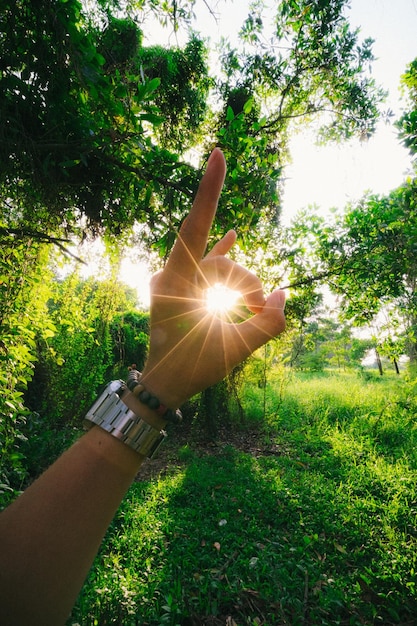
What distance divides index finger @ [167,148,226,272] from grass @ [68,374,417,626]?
9.96 ft

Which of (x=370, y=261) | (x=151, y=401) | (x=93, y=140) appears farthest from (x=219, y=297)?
(x=370, y=261)

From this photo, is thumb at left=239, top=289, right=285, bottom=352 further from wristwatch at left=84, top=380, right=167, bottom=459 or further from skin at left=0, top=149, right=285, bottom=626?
wristwatch at left=84, top=380, right=167, bottom=459

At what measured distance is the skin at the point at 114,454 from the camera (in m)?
0.60

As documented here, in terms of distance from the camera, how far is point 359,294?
6008 mm

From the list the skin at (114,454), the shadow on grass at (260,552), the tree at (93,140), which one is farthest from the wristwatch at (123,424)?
the shadow on grass at (260,552)

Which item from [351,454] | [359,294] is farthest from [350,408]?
[359,294]

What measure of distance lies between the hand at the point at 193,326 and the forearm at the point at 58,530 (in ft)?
0.83

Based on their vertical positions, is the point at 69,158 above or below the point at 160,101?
below

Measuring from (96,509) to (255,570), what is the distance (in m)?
3.26

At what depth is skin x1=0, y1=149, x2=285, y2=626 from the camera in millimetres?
596

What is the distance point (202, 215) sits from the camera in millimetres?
994

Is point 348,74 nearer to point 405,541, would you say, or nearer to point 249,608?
point 405,541

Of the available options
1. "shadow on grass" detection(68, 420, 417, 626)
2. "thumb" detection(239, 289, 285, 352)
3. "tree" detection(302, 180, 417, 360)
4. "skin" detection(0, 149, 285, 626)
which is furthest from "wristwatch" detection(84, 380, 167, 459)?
"tree" detection(302, 180, 417, 360)

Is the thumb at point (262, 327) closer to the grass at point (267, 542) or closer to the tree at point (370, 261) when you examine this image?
the grass at point (267, 542)
